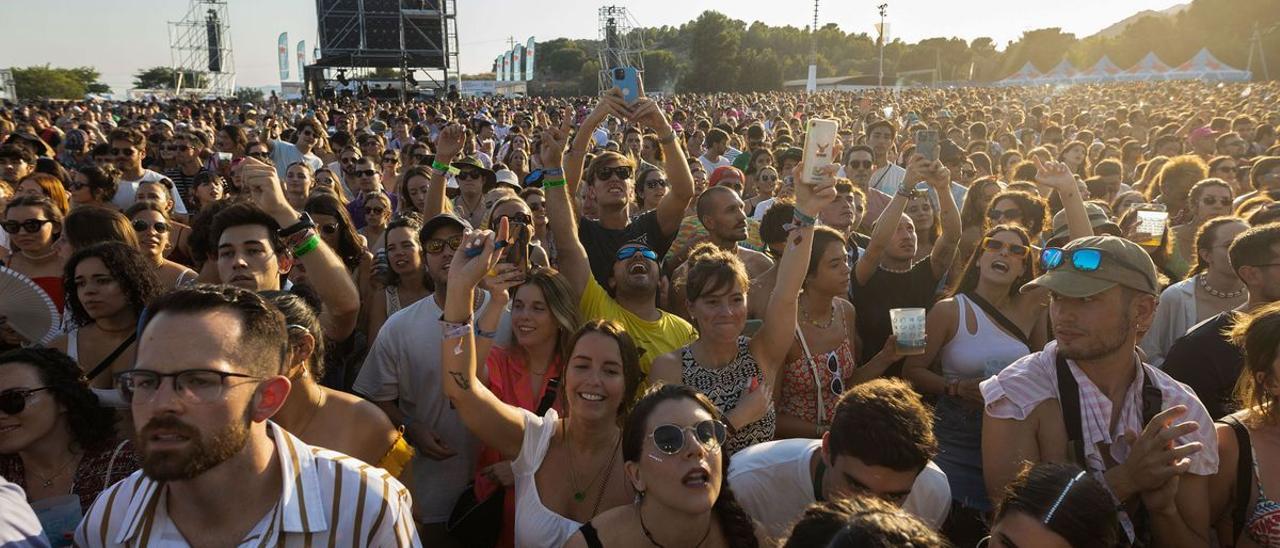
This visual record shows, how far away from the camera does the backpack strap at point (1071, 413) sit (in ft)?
8.01

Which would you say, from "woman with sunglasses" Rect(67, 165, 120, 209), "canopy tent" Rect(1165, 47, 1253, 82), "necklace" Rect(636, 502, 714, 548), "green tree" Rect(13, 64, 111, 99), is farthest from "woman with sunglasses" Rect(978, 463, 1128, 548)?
"green tree" Rect(13, 64, 111, 99)

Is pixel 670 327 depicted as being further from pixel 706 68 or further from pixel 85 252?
pixel 706 68

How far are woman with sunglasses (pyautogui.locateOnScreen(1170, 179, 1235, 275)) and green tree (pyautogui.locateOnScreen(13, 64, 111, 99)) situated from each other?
210ft

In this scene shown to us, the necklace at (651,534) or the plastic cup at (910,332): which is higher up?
the plastic cup at (910,332)

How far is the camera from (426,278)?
4316mm

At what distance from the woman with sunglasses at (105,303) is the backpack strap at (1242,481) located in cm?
381

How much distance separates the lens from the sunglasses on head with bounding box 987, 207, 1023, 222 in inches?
190

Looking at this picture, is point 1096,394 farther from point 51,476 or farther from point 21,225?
point 21,225

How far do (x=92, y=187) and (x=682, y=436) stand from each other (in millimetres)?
5645

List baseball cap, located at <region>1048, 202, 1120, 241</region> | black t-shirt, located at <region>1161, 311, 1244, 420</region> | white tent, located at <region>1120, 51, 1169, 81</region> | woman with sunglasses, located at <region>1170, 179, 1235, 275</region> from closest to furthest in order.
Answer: black t-shirt, located at <region>1161, 311, 1244, 420</region> < baseball cap, located at <region>1048, 202, 1120, 241</region> < woman with sunglasses, located at <region>1170, 179, 1235, 275</region> < white tent, located at <region>1120, 51, 1169, 81</region>

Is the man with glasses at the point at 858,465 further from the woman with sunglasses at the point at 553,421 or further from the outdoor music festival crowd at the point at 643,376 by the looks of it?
the woman with sunglasses at the point at 553,421

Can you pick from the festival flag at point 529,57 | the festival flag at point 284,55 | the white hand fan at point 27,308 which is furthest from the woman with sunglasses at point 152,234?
the festival flag at point 284,55

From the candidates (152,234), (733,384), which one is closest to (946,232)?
(733,384)

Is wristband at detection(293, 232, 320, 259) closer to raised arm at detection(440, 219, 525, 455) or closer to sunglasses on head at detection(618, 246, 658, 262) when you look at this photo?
raised arm at detection(440, 219, 525, 455)
